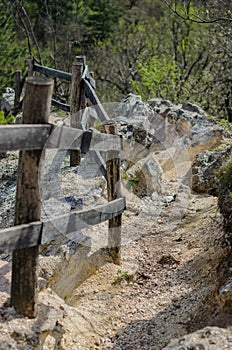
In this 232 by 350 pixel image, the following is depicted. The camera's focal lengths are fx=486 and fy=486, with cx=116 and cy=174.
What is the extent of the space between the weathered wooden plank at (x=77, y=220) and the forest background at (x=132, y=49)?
27.4 feet

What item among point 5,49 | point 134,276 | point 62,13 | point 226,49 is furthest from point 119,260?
point 62,13

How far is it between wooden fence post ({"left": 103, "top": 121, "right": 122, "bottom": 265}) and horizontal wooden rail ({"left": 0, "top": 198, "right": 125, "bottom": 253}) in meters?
0.63

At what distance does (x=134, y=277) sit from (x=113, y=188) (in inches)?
38.6

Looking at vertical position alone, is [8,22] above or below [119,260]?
above

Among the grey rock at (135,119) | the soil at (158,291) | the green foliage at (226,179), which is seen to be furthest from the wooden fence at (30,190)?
the grey rock at (135,119)

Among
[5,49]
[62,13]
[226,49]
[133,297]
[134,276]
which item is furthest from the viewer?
[62,13]

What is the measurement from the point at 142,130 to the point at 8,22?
490 inches

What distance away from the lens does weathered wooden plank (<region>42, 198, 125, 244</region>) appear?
3570mm

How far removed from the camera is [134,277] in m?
5.21

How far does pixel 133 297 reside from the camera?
4848 mm

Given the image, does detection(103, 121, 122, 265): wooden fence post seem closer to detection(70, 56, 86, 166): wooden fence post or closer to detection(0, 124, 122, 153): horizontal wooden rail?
detection(0, 124, 122, 153): horizontal wooden rail

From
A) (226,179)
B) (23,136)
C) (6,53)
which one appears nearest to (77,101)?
(226,179)

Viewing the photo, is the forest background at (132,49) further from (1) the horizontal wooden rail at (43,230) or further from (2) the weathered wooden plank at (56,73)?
(1) the horizontal wooden rail at (43,230)

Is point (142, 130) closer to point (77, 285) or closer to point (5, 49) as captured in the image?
point (77, 285)
